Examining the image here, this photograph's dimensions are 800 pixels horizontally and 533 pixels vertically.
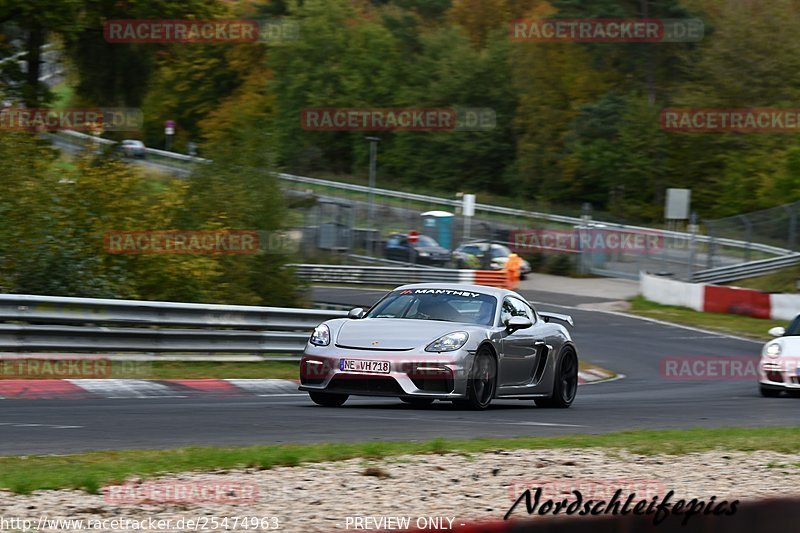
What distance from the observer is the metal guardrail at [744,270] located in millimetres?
39469

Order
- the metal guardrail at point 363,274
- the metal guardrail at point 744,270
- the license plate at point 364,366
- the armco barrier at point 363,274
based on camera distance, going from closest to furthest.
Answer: the license plate at point 364,366 → the metal guardrail at point 744,270 → the armco barrier at point 363,274 → the metal guardrail at point 363,274

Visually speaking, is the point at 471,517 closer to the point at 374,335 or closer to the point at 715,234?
the point at 374,335

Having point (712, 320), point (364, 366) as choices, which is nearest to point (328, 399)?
point (364, 366)

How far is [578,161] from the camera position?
72625 millimetres

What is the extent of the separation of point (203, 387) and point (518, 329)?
392cm

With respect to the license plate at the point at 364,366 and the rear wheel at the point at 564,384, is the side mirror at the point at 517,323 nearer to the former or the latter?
the rear wheel at the point at 564,384

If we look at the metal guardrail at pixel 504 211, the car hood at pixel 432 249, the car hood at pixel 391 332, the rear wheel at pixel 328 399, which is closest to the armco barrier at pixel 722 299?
the metal guardrail at pixel 504 211

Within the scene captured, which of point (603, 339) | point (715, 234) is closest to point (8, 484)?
point (603, 339)

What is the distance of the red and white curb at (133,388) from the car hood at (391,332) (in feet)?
7.32

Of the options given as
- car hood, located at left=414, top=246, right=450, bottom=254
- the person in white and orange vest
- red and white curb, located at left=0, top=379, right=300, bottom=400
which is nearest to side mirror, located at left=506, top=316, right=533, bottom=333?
red and white curb, located at left=0, top=379, right=300, bottom=400

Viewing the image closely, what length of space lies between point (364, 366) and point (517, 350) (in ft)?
6.88

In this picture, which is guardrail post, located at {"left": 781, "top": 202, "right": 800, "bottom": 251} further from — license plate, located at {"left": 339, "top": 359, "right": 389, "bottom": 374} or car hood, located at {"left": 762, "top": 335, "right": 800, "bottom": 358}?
license plate, located at {"left": 339, "top": 359, "right": 389, "bottom": 374}

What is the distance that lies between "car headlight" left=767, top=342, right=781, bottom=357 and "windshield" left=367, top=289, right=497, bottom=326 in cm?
523

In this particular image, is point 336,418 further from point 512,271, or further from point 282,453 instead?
point 512,271
